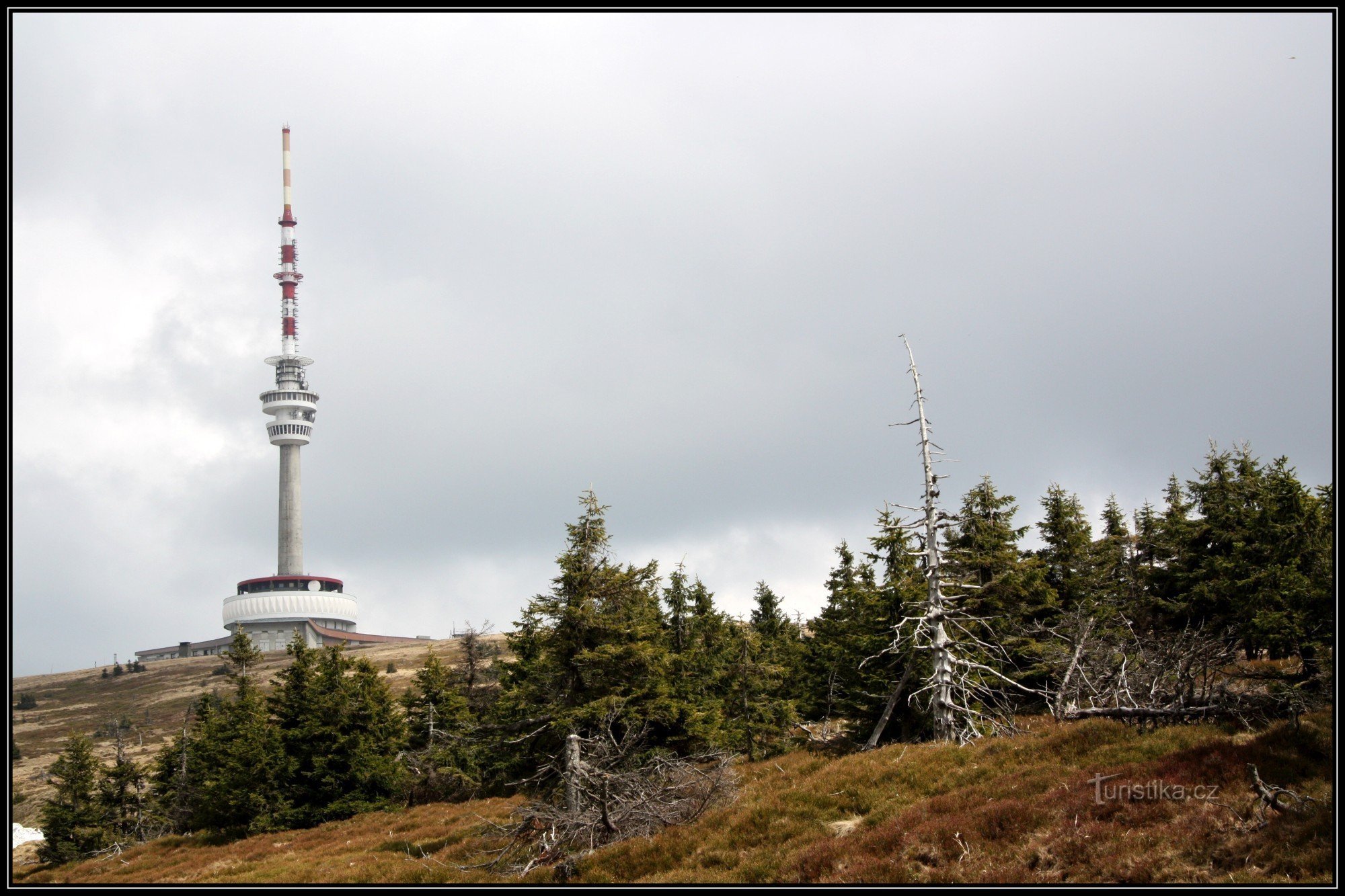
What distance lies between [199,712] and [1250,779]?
58743 millimetres

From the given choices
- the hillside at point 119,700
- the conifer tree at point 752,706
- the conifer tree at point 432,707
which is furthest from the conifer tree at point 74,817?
the conifer tree at point 752,706

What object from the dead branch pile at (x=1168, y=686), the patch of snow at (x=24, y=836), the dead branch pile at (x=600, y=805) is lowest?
the patch of snow at (x=24, y=836)

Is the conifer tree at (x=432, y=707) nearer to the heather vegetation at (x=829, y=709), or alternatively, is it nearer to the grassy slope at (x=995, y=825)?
the heather vegetation at (x=829, y=709)

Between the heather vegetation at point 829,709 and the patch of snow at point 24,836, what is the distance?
73.7 feet

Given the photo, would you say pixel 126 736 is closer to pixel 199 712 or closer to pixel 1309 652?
pixel 199 712

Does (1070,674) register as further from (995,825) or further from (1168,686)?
(995,825)

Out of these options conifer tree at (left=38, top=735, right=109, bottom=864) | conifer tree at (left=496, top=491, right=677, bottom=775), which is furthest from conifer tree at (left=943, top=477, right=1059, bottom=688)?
conifer tree at (left=38, top=735, right=109, bottom=864)

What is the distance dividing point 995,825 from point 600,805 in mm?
9290

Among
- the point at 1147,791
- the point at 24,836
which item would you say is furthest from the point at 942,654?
the point at 24,836

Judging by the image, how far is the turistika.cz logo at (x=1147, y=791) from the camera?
1342cm

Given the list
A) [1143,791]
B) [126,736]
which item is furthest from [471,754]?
[126,736]

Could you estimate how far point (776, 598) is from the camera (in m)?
57.7

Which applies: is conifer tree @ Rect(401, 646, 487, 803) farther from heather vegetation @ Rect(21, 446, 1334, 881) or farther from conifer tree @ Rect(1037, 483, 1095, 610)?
conifer tree @ Rect(1037, 483, 1095, 610)

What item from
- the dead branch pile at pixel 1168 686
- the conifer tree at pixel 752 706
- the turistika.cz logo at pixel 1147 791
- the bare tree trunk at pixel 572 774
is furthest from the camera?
the conifer tree at pixel 752 706
